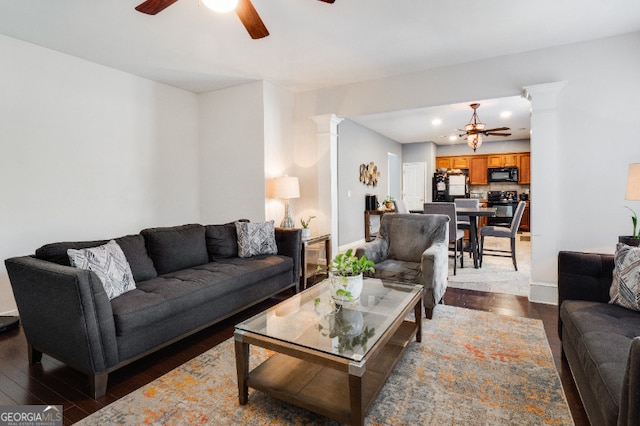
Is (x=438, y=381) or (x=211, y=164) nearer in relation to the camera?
(x=438, y=381)

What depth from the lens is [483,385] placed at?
1966 millimetres

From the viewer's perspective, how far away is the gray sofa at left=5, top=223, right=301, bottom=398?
193cm

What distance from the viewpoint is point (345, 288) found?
86.1 inches

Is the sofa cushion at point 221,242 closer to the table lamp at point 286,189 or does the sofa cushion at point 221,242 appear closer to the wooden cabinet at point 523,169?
the table lamp at point 286,189

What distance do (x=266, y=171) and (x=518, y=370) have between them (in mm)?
3416

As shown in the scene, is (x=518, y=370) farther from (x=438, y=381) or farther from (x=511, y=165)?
(x=511, y=165)

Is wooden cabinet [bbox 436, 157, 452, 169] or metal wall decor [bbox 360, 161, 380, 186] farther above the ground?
wooden cabinet [bbox 436, 157, 452, 169]

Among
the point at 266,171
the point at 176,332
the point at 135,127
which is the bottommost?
the point at 176,332

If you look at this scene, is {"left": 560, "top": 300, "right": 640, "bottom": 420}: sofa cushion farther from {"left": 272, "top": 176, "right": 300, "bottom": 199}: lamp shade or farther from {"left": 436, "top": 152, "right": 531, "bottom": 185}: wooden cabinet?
{"left": 436, "top": 152, "right": 531, "bottom": 185}: wooden cabinet

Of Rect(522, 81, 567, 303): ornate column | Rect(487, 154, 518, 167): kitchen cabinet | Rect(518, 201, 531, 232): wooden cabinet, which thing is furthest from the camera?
Rect(487, 154, 518, 167): kitchen cabinet

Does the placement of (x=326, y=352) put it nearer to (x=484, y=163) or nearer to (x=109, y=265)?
(x=109, y=265)

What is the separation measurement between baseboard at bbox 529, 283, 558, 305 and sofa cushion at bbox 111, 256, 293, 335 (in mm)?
2564

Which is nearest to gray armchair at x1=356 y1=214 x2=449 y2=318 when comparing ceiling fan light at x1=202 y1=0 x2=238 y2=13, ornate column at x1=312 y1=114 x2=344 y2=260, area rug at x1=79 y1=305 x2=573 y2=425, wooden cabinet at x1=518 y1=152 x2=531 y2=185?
area rug at x1=79 y1=305 x2=573 y2=425

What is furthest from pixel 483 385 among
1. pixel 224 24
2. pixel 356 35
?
pixel 224 24
